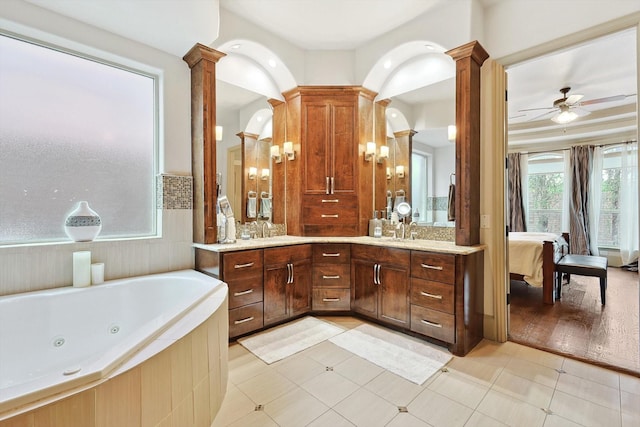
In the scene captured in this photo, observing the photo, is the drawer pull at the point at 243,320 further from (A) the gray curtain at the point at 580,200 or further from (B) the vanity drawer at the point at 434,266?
(A) the gray curtain at the point at 580,200

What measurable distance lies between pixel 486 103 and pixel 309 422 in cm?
275

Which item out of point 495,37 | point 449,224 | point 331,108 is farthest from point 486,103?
point 331,108

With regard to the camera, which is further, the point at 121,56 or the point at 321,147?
the point at 321,147

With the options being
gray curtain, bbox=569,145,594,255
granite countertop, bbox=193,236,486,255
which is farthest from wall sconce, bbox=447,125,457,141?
gray curtain, bbox=569,145,594,255

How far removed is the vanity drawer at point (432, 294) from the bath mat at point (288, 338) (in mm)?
759

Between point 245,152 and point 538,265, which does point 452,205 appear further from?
point 245,152

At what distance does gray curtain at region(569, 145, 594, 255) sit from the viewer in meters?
5.68

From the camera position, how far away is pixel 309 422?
1.57 metres

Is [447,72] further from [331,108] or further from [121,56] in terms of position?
[121,56]

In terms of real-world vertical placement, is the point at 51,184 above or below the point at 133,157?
below

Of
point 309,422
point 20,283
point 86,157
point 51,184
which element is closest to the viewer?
point 309,422

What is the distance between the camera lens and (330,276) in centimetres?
302

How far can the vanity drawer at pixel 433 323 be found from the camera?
2.30 metres

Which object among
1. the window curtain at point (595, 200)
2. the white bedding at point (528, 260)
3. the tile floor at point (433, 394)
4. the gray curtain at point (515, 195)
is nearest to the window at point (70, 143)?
the tile floor at point (433, 394)
